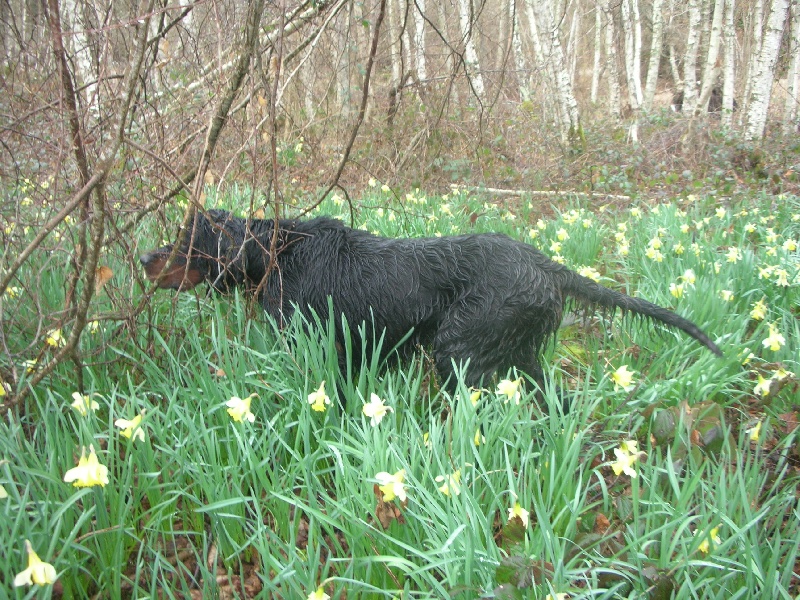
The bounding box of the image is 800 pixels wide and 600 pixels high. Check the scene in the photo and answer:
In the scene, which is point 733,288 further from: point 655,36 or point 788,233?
point 655,36

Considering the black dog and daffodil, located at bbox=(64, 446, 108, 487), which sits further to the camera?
the black dog

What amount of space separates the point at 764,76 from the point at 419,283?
8.39m

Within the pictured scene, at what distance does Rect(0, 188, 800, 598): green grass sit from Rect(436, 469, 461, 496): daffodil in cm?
3

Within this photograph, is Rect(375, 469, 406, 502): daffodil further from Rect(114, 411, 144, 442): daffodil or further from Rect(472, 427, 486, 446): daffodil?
Rect(114, 411, 144, 442): daffodil

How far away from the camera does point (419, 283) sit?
2.82 m

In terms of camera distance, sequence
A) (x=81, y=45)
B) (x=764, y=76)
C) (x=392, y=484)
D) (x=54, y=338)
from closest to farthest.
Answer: (x=392, y=484) → (x=54, y=338) → (x=81, y=45) → (x=764, y=76)

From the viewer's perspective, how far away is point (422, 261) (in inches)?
112

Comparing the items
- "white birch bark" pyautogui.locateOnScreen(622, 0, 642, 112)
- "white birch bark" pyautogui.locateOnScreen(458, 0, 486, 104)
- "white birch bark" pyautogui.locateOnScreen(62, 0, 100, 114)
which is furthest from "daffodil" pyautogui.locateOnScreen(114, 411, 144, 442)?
"white birch bark" pyautogui.locateOnScreen(622, 0, 642, 112)

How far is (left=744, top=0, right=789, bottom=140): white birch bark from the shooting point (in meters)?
8.20

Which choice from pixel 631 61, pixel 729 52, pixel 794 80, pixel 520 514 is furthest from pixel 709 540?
pixel 631 61

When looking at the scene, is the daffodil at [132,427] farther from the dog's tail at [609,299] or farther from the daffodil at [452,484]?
the dog's tail at [609,299]

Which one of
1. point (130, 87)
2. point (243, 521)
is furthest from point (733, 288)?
point (130, 87)

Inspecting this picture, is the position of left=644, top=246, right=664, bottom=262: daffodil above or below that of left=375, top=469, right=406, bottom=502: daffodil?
above

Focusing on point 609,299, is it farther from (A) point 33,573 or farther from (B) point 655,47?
(B) point 655,47
